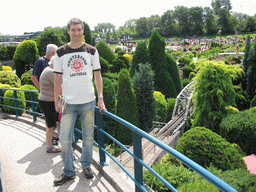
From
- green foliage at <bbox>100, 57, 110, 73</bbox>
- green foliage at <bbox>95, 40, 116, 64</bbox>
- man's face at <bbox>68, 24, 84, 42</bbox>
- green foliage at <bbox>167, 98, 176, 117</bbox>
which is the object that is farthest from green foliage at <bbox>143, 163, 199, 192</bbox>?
green foliage at <bbox>95, 40, 116, 64</bbox>

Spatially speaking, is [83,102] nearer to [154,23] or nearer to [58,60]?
[58,60]

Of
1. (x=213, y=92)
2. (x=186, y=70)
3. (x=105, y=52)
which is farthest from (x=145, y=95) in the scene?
(x=186, y=70)

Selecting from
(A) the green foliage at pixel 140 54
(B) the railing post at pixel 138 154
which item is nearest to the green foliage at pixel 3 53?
(A) the green foliage at pixel 140 54

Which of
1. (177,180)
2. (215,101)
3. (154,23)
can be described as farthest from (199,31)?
(177,180)

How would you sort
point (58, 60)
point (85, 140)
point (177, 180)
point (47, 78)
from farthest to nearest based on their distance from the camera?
1. point (177, 180)
2. point (47, 78)
3. point (85, 140)
4. point (58, 60)

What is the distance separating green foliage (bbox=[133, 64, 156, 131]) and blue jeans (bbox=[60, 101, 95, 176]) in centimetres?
988

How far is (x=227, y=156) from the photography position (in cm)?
715

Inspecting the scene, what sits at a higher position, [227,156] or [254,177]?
[254,177]

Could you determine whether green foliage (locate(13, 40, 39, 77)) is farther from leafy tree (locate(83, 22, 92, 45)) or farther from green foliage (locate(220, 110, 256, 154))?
green foliage (locate(220, 110, 256, 154))

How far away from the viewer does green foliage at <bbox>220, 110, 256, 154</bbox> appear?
30.1ft

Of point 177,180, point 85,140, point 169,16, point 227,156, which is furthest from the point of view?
point 169,16

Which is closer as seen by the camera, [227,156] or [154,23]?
[227,156]

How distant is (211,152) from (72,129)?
5.46m

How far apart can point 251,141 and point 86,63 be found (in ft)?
28.1
